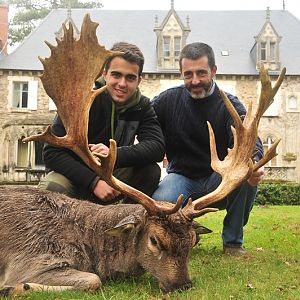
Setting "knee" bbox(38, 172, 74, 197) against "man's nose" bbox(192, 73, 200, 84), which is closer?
"knee" bbox(38, 172, 74, 197)

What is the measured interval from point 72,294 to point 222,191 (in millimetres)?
1740

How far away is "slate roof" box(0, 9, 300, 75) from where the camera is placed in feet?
118

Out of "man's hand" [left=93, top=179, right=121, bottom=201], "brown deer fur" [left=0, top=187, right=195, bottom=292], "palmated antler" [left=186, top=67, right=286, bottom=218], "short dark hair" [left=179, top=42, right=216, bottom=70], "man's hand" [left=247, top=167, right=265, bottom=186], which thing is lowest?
"brown deer fur" [left=0, top=187, right=195, bottom=292]

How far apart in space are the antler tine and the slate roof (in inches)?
1222

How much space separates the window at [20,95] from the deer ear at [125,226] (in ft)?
106

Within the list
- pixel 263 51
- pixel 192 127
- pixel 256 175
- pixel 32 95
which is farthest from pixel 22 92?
pixel 256 175

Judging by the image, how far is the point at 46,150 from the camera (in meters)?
6.10

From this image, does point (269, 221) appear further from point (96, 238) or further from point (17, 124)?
point (17, 124)

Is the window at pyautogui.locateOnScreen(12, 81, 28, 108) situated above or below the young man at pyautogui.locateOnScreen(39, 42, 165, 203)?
above

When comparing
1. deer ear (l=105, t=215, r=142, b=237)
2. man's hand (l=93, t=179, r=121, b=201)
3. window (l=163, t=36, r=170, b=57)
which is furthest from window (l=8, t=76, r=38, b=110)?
deer ear (l=105, t=215, r=142, b=237)

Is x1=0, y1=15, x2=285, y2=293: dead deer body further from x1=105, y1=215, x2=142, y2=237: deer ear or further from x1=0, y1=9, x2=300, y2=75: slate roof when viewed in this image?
x1=0, y1=9, x2=300, y2=75: slate roof

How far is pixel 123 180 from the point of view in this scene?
249 inches

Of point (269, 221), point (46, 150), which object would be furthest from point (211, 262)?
point (269, 221)

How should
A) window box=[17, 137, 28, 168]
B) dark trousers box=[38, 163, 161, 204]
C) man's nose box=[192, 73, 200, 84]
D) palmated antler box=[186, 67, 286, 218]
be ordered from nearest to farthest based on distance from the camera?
palmated antler box=[186, 67, 286, 218] → dark trousers box=[38, 163, 161, 204] → man's nose box=[192, 73, 200, 84] → window box=[17, 137, 28, 168]
